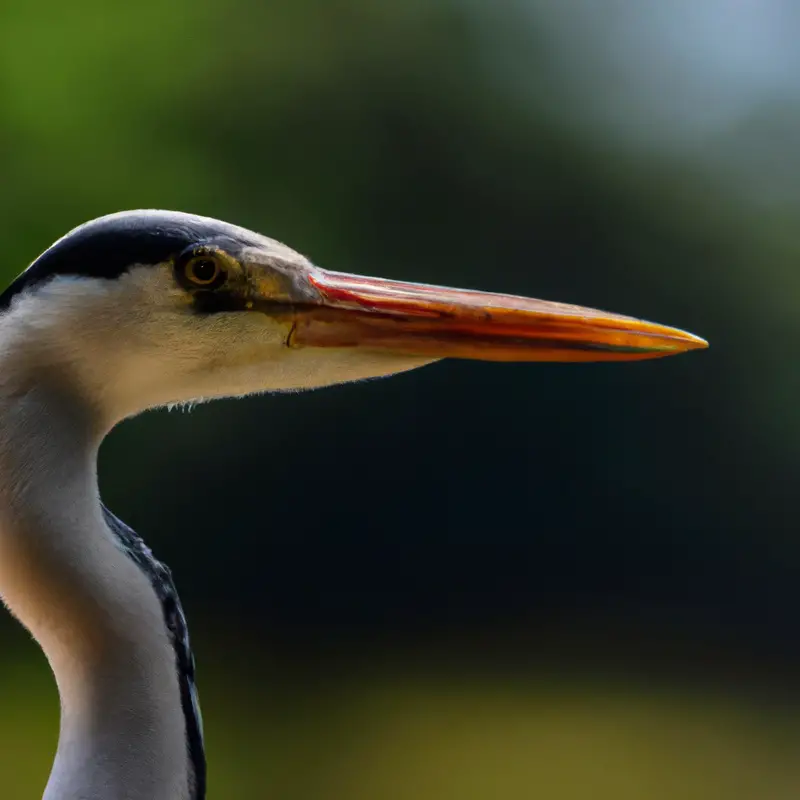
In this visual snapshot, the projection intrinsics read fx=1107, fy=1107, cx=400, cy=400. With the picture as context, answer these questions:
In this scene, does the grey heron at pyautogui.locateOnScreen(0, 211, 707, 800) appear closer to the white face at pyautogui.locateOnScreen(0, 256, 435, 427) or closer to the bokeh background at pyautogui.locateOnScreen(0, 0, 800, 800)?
the white face at pyautogui.locateOnScreen(0, 256, 435, 427)

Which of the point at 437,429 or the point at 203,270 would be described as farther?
the point at 437,429

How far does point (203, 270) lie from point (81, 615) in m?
0.19

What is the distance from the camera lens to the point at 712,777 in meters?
3.09

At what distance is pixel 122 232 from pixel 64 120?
12.4ft

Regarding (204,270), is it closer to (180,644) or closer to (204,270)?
(204,270)

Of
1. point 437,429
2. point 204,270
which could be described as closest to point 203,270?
point 204,270

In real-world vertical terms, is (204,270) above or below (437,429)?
above

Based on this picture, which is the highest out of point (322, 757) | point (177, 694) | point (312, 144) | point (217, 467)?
point (312, 144)

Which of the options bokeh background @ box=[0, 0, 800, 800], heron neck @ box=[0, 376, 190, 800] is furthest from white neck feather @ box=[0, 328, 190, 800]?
bokeh background @ box=[0, 0, 800, 800]

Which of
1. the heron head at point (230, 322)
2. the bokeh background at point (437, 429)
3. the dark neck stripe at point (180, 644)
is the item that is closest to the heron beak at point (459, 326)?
the heron head at point (230, 322)

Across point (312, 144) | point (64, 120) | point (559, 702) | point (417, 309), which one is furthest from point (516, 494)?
point (417, 309)

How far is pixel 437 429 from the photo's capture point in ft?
12.9

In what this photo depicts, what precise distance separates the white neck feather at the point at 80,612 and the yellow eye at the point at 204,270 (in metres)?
0.09

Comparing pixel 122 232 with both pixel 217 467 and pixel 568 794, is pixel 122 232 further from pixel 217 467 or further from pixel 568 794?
pixel 217 467
